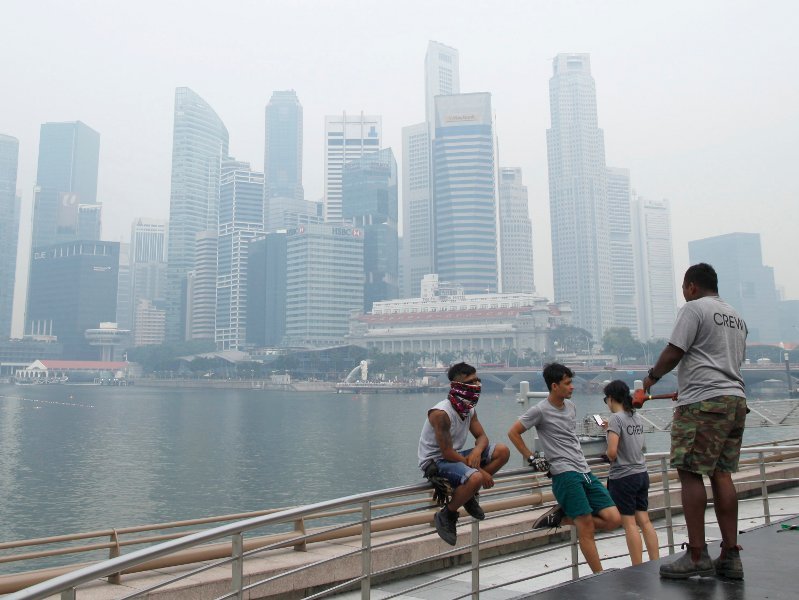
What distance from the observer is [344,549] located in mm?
6879

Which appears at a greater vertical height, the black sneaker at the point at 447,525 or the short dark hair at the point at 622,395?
the short dark hair at the point at 622,395

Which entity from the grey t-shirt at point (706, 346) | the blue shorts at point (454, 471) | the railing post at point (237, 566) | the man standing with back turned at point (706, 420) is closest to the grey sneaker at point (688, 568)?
the man standing with back turned at point (706, 420)

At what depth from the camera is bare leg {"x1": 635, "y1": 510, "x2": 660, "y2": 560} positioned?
17.8 feet

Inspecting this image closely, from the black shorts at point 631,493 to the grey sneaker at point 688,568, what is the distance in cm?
168

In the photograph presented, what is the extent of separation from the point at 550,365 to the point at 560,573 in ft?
9.11

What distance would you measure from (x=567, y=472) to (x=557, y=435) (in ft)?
0.87

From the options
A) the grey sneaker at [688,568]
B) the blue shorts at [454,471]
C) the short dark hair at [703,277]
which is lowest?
the grey sneaker at [688,568]

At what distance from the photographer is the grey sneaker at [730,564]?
3.79 meters

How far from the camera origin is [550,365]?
529 centimetres

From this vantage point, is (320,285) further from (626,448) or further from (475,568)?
(475,568)

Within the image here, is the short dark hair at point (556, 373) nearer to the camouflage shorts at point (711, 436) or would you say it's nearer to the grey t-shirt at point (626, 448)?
the grey t-shirt at point (626, 448)

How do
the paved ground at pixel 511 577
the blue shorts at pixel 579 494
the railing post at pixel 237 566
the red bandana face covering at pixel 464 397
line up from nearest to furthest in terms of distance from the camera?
1. the railing post at pixel 237 566
2. the red bandana face covering at pixel 464 397
3. the blue shorts at pixel 579 494
4. the paved ground at pixel 511 577

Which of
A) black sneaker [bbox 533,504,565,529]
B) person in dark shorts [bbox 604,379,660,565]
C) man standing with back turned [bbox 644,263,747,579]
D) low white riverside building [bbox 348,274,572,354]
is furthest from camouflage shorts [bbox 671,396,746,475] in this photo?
low white riverside building [bbox 348,274,572,354]

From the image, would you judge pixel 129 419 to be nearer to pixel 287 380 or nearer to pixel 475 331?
pixel 287 380
